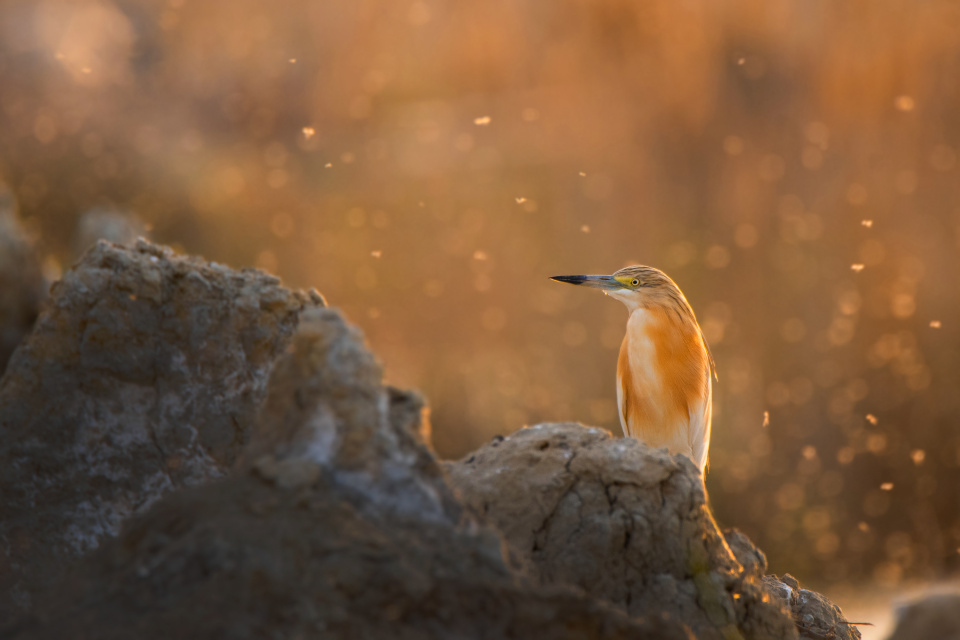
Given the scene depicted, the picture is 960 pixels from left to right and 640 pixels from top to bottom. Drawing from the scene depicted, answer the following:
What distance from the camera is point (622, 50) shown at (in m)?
10.4

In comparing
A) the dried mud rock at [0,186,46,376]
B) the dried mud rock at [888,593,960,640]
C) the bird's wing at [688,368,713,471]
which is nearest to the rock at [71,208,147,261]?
the dried mud rock at [0,186,46,376]

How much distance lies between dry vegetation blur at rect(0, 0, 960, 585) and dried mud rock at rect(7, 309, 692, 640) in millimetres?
7198

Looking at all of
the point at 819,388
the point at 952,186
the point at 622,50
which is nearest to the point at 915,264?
the point at 952,186

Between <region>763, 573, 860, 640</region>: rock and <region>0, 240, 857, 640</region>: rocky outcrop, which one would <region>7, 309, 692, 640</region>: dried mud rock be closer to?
<region>0, 240, 857, 640</region>: rocky outcrop

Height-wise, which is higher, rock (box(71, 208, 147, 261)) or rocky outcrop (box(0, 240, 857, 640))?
rock (box(71, 208, 147, 261))

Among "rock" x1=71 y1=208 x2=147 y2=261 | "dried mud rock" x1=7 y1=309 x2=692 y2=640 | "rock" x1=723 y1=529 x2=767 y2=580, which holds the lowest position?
"dried mud rock" x1=7 y1=309 x2=692 y2=640

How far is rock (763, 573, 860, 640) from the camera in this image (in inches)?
101

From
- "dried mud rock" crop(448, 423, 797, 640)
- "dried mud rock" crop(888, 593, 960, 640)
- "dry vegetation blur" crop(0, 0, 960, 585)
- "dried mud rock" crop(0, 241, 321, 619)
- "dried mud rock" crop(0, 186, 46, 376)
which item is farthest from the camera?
"dry vegetation blur" crop(0, 0, 960, 585)

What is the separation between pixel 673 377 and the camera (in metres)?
4.19

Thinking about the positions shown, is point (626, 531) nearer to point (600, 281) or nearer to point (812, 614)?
point (812, 614)

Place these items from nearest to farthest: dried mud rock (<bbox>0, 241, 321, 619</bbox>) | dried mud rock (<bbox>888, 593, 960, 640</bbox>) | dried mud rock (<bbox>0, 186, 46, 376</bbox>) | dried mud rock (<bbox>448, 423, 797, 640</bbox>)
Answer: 1. dried mud rock (<bbox>888, 593, 960, 640</bbox>)
2. dried mud rock (<bbox>448, 423, 797, 640</bbox>)
3. dried mud rock (<bbox>0, 241, 321, 619</bbox>)
4. dried mud rock (<bbox>0, 186, 46, 376</bbox>)

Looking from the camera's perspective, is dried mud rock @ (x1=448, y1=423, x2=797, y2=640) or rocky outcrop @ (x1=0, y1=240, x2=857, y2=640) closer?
rocky outcrop @ (x1=0, y1=240, x2=857, y2=640)

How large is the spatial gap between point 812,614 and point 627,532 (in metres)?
0.99

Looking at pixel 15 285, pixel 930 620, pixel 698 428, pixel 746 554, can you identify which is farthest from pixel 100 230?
pixel 930 620
